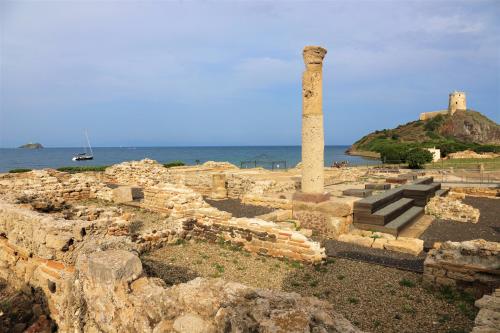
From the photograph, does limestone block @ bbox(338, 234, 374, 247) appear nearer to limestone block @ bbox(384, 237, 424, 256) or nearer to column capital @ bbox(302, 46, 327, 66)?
limestone block @ bbox(384, 237, 424, 256)

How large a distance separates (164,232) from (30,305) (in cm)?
332

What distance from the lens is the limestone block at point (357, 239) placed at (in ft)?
31.0

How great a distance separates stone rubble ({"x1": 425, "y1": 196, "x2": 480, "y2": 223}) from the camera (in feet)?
42.4

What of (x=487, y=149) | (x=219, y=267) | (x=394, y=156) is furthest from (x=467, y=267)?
(x=487, y=149)

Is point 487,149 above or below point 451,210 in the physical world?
above

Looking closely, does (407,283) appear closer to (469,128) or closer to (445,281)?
(445,281)

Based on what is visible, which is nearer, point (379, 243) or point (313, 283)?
point (313, 283)

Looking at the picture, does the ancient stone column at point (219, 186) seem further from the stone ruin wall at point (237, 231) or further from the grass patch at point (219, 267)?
the grass patch at point (219, 267)

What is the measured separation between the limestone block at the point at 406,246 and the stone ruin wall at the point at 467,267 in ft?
7.83

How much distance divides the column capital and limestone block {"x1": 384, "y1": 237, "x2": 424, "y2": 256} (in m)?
6.51

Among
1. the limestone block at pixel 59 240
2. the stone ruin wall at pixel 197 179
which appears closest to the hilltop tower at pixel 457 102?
the stone ruin wall at pixel 197 179

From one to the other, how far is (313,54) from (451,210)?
8.76 metres

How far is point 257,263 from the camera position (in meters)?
7.53

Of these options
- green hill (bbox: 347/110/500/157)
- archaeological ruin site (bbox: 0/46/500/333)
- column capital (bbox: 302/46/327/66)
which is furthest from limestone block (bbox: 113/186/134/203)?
green hill (bbox: 347/110/500/157)
